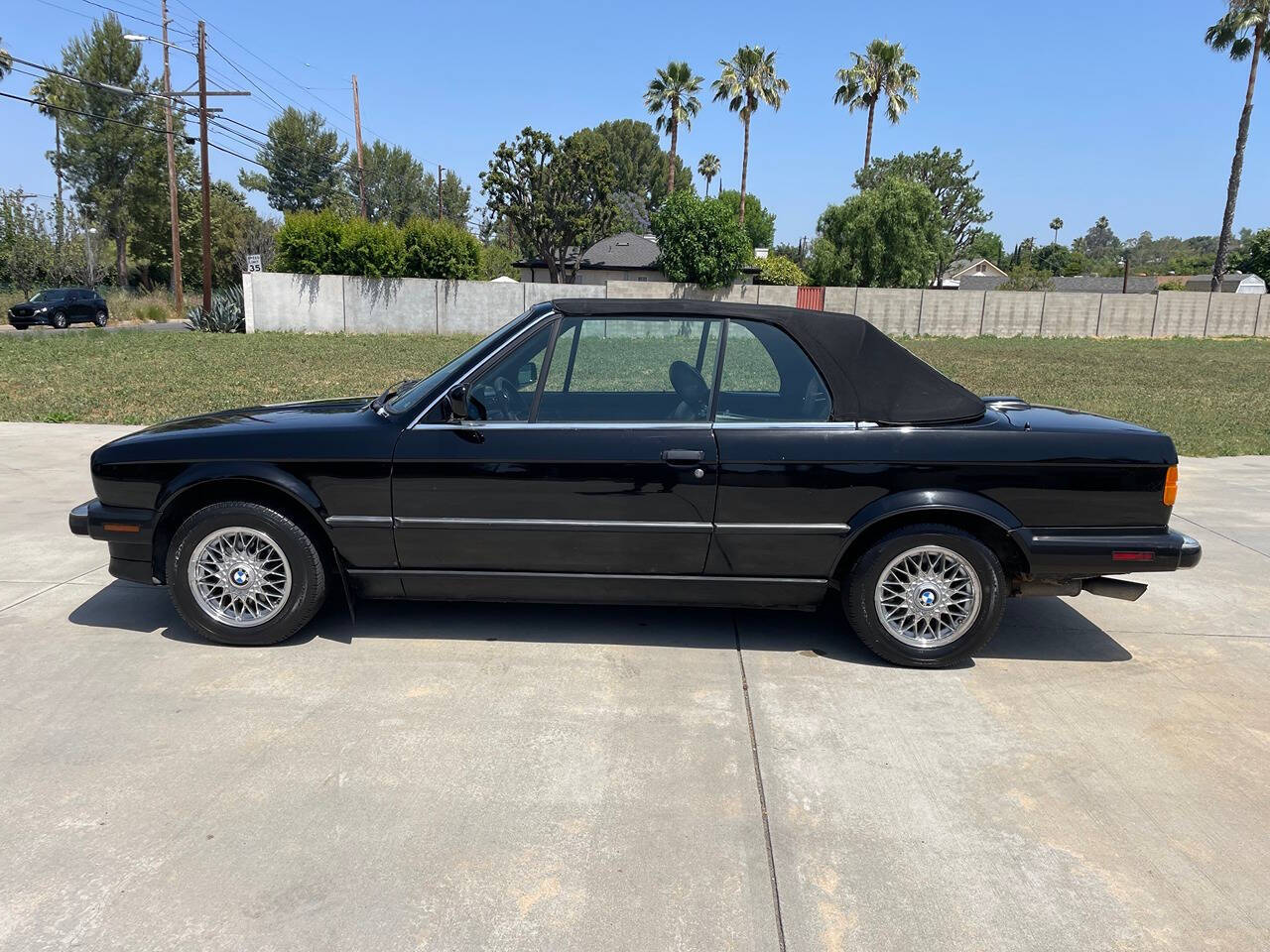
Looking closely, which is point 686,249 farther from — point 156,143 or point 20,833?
point 20,833

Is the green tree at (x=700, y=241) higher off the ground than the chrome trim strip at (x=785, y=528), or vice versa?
the green tree at (x=700, y=241)

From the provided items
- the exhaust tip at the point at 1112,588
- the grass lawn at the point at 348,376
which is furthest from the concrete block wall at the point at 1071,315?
the exhaust tip at the point at 1112,588

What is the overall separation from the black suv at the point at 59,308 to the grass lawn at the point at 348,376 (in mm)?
9611

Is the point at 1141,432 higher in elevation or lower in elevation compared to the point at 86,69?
lower

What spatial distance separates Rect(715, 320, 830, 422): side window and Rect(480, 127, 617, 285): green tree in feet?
147

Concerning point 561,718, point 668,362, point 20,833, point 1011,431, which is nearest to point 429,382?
point 668,362

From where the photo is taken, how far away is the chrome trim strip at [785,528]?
13.8 feet

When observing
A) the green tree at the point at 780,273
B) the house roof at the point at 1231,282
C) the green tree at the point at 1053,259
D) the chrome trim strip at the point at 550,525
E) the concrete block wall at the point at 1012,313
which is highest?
the green tree at the point at 1053,259

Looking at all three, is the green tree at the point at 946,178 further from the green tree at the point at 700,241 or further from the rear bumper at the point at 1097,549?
the rear bumper at the point at 1097,549

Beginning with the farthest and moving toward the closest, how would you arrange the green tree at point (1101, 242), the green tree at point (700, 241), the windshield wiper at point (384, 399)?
the green tree at point (1101, 242) → the green tree at point (700, 241) → the windshield wiper at point (384, 399)

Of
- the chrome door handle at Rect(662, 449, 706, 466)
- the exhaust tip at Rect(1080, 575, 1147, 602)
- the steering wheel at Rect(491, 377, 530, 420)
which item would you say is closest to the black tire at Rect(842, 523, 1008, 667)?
the exhaust tip at Rect(1080, 575, 1147, 602)

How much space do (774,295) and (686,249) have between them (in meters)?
4.34

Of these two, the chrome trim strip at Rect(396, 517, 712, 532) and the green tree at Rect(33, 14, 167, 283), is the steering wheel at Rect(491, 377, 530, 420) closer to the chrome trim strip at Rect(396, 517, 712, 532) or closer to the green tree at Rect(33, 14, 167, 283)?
the chrome trim strip at Rect(396, 517, 712, 532)

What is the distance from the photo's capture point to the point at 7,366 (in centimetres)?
1639
